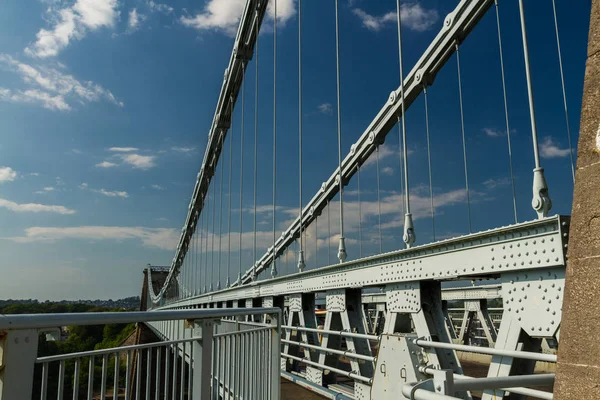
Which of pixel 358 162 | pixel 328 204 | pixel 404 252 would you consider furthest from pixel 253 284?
pixel 404 252

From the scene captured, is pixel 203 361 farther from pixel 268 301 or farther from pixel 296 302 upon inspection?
pixel 268 301

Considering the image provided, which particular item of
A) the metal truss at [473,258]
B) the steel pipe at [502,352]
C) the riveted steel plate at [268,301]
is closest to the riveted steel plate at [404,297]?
the metal truss at [473,258]

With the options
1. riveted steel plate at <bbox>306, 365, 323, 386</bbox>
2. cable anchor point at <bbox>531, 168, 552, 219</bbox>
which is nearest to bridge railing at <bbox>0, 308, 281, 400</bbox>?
cable anchor point at <bbox>531, 168, 552, 219</bbox>

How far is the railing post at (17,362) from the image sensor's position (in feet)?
6.50

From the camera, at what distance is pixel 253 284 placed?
1270 centimetres

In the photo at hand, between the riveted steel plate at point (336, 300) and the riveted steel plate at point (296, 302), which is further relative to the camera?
the riveted steel plate at point (296, 302)

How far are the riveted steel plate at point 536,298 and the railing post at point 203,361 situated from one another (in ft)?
7.52

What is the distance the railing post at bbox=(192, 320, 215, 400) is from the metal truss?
2.26m

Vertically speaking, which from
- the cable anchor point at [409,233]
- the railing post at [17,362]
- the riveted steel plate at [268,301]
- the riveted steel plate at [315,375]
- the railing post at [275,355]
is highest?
the cable anchor point at [409,233]

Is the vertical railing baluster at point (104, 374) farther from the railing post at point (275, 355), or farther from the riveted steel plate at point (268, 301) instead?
the riveted steel plate at point (268, 301)

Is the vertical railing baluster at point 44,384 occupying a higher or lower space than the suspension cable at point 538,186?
lower

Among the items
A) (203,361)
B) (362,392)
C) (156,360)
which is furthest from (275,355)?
(362,392)

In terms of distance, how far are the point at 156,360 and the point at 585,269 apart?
233 cm

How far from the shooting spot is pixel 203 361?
3402 mm
